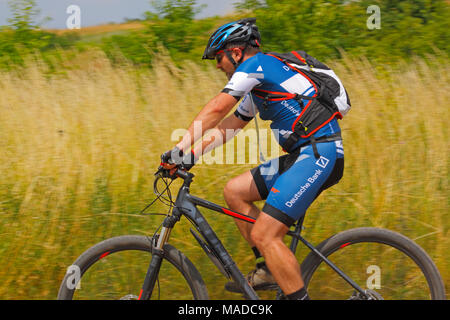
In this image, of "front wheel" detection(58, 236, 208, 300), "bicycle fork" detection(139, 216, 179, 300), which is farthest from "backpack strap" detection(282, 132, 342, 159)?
"front wheel" detection(58, 236, 208, 300)

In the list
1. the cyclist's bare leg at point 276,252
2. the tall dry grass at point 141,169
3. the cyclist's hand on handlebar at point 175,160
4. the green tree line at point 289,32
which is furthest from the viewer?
the green tree line at point 289,32

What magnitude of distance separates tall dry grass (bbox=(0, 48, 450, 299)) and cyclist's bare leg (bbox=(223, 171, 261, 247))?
2.77ft

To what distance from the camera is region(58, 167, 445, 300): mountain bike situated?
11.3ft

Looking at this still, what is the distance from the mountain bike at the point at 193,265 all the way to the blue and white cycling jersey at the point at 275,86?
612 millimetres

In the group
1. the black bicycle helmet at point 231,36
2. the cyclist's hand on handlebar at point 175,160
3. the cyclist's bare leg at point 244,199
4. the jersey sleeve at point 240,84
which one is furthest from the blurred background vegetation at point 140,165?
the black bicycle helmet at point 231,36

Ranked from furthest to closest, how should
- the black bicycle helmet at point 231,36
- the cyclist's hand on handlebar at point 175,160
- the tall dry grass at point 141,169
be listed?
1. the tall dry grass at point 141,169
2. the black bicycle helmet at point 231,36
3. the cyclist's hand on handlebar at point 175,160

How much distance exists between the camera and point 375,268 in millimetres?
3861

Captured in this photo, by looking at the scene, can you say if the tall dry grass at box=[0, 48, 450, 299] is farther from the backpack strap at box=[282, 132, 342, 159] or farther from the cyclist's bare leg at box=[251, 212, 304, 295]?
the backpack strap at box=[282, 132, 342, 159]

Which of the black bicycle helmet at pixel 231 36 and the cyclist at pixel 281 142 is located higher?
the black bicycle helmet at pixel 231 36

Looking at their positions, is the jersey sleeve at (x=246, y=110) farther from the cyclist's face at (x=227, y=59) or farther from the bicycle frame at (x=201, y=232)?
the bicycle frame at (x=201, y=232)

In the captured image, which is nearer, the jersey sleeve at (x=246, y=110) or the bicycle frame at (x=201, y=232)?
the bicycle frame at (x=201, y=232)

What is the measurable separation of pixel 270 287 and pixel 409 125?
131 inches

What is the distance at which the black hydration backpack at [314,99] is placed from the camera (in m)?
3.38
